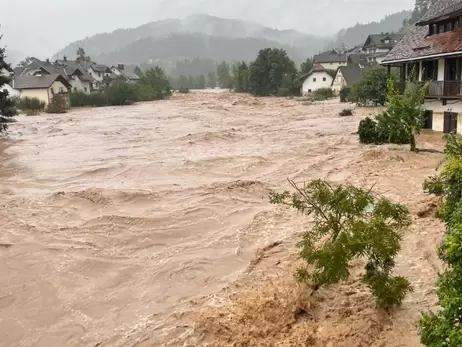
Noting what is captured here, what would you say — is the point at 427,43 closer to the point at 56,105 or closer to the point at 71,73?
the point at 56,105

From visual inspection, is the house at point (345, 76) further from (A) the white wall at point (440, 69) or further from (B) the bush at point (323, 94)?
(A) the white wall at point (440, 69)

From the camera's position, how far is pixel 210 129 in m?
33.3

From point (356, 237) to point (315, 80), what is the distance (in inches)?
2875

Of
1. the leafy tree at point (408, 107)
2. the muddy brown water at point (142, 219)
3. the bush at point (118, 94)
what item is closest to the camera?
the muddy brown water at point (142, 219)

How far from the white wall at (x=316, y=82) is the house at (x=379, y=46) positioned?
52.8 feet

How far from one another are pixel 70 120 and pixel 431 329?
44601 millimetres

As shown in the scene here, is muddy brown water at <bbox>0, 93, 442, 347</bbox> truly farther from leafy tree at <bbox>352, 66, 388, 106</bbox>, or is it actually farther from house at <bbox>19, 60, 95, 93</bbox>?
house at <bbox>19, 60, 95, 93</bbox>

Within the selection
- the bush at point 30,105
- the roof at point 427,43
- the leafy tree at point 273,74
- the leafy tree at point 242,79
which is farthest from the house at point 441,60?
the leafy tree at point 242,79

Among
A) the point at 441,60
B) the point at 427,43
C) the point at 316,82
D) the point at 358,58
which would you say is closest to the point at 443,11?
the point at 427,43

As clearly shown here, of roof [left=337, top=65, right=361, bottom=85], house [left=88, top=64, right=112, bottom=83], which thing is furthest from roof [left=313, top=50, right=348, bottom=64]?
house [left=88, top=64, right=112, bottom=83]

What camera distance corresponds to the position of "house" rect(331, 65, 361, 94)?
227 ft

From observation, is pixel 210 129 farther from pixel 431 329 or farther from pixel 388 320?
pixel 431 329

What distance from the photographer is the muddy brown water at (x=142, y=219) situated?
8.92 metres

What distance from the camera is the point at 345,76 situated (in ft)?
230
